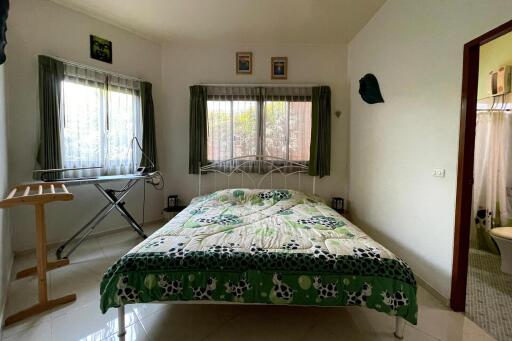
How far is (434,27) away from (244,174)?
2669mm

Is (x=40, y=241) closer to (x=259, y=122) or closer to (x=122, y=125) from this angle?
(x=122, y=125)

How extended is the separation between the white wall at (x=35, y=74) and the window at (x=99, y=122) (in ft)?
0.75

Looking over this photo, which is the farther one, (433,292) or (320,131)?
(320,131)

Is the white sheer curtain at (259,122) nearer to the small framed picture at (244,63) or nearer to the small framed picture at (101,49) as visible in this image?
the small framed picture at (244,63)

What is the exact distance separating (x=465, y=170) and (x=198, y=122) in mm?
3051

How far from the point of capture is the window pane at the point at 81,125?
2812 mm

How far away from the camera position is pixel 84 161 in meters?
2.97

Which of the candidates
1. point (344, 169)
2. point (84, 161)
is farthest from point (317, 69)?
point (84, 161)

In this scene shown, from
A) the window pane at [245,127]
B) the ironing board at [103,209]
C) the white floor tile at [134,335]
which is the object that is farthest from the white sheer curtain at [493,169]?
the ironing board at [103,209]

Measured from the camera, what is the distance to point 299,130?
3.56 m

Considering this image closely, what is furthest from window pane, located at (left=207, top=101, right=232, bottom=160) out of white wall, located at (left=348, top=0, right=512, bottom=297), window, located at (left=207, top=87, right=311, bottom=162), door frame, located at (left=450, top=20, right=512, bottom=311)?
door frame, located at (left=450, top=20, right=512, bottom=311)

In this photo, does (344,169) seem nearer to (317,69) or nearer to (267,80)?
(317,69)

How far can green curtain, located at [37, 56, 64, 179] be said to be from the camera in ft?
8.41

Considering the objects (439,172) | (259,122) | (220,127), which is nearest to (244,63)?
(259,122)
